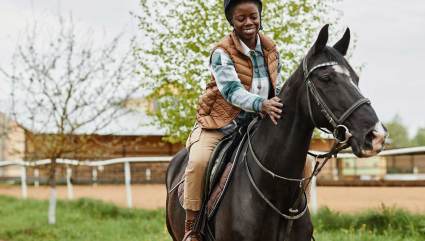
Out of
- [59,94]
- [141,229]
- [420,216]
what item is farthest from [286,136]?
[59,94]

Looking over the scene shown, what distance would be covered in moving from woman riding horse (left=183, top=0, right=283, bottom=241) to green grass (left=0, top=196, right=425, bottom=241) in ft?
13.7

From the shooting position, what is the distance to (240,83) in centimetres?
466

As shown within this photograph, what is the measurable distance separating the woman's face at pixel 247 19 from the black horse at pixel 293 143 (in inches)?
23.5

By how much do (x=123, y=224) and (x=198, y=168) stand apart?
830 centimetres

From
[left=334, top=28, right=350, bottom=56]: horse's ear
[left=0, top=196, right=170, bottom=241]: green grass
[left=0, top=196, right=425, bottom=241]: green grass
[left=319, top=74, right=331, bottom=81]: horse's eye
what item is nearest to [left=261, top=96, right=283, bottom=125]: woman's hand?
[left=319, top=74, right=331, bottom=81]: horse's eye

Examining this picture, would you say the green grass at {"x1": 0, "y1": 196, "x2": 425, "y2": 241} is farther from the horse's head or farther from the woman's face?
the horse's head

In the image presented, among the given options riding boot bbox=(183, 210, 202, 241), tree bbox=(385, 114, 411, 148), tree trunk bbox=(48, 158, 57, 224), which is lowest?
tree bbox=(385, 114, 411, 148)

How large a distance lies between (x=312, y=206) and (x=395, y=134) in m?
92.1

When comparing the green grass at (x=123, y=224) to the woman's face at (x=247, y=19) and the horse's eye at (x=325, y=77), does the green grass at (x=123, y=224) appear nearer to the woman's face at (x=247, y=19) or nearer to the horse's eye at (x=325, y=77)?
the woman's face at (x=247, y=19)

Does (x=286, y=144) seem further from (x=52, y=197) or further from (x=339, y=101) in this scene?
(x=52, y=197)

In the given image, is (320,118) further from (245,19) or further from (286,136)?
(245,19)

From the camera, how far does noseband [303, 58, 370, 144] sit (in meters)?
3.78

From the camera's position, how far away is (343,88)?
12.8ft

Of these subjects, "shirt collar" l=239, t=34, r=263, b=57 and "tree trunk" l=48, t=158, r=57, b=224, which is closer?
"shirt collar" l=239, t=34, r=263, b=57
